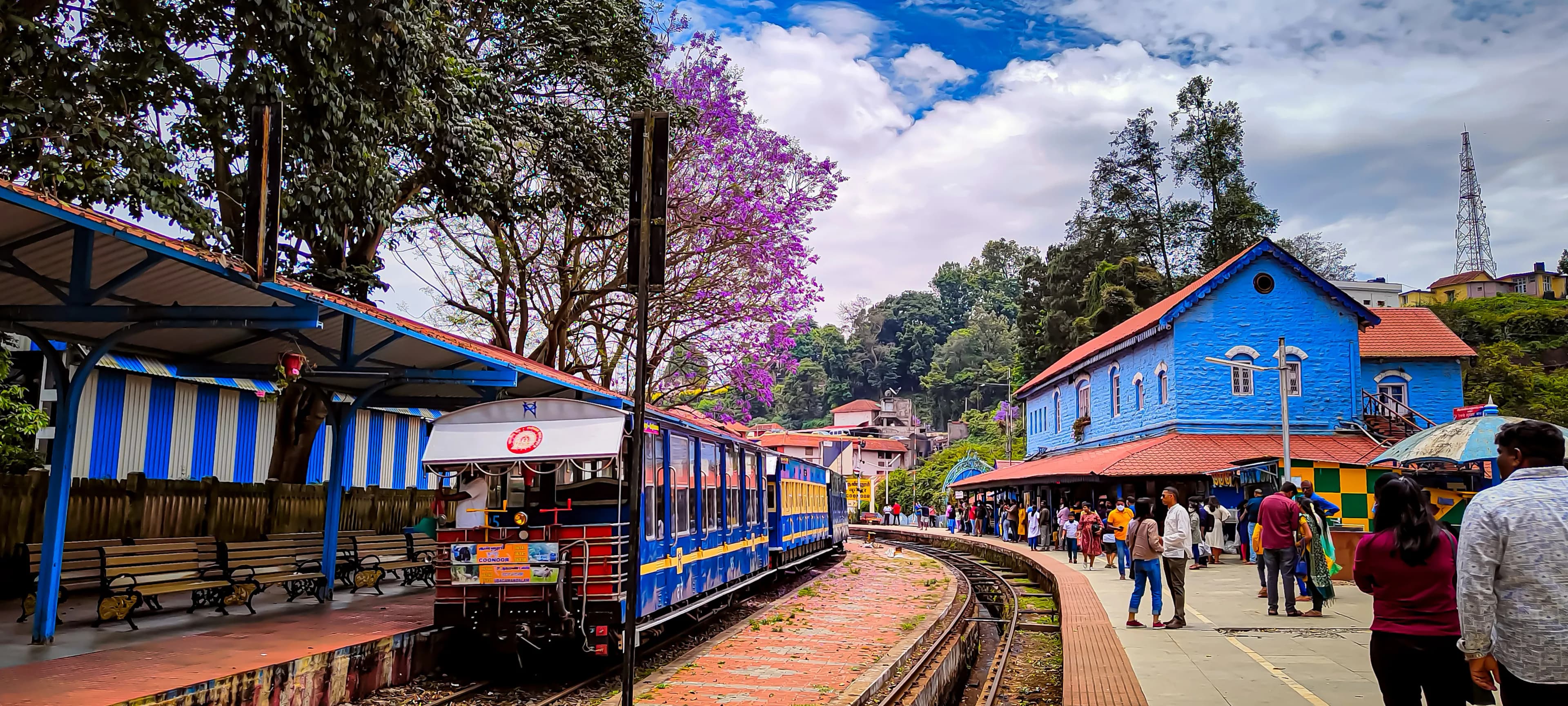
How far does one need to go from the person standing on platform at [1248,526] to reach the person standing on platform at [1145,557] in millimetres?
5313

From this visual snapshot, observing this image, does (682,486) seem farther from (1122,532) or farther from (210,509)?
(1122,532)

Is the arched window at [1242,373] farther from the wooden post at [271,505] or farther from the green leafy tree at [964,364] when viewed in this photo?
the green leafy tree at [964,364]

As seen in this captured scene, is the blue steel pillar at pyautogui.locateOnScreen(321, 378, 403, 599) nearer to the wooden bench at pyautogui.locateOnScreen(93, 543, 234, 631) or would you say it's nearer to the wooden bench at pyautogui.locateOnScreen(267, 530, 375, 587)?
the wooden bench at pyautogui.locateOnScreen(267, 530, 375, 587)

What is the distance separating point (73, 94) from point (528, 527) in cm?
574

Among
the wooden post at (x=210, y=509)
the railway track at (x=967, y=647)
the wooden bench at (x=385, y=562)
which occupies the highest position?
the wooden post at (x=210, y=509)

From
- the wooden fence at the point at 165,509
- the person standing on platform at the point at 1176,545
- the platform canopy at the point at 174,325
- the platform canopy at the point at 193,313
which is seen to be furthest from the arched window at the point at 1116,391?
the wooden fence at the point at 165,509

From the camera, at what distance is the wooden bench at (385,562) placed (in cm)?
1397

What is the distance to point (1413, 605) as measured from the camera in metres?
4.80

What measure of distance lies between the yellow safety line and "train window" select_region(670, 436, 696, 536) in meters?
6.00

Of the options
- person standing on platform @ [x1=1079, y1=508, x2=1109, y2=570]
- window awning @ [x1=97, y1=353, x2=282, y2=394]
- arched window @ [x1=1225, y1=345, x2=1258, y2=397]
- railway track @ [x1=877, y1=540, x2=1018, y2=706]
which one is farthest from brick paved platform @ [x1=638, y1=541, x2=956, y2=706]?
arched window @ [x1=1225, y1=345, x2=1258, y2=397]

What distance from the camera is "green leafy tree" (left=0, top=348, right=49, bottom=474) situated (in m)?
14.4

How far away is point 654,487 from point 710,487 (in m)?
2.53

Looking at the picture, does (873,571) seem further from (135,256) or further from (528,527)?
(135,256)

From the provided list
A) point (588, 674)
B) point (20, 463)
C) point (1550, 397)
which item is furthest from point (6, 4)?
point (1550, 397)
